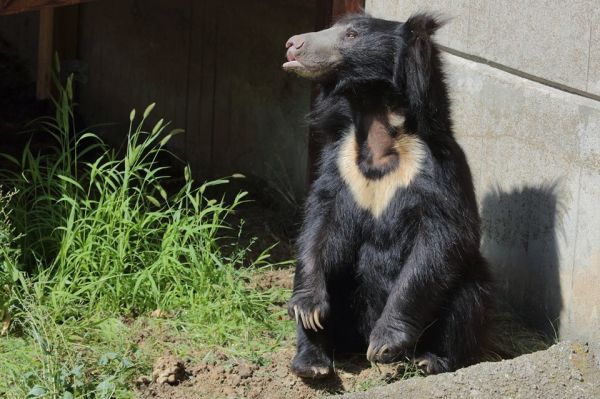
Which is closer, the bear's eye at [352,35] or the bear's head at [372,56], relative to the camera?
the bear's head at [372,56]

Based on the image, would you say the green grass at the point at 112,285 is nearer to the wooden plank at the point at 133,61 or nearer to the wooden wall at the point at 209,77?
the wooden wall at the point at 209,77

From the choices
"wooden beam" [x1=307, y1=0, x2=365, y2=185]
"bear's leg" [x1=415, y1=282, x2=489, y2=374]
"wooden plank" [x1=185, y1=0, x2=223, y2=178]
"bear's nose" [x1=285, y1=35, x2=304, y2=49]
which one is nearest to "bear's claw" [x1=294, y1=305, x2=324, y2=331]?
"bear's leg" [x1=415, y1=282, x2=489, y2=374]

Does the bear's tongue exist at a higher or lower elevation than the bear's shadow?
higher

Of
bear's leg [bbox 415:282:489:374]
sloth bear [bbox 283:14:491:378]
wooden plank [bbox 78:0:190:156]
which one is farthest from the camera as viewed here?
wooden plank [bbox 78:0:190:156]

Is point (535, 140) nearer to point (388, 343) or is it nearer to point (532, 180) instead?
point (532, 180)

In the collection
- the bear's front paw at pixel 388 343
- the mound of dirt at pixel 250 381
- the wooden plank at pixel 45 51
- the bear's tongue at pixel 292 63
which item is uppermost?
the bear's tongue at pixel 292 63

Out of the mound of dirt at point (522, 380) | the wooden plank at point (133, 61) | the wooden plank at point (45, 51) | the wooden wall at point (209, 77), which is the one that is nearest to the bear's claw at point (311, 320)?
the mound of dirt at point (522, 380)

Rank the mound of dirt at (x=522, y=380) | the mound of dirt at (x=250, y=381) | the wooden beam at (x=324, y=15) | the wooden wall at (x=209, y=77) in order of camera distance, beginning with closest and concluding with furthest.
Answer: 1. the mound of dirt at (x=522, y=380)
2. the mound of dirt at (x=250, y=381)
3. the wooden beam at (x=324, y=15)
4. the wooden wall at (x=209, y=77)

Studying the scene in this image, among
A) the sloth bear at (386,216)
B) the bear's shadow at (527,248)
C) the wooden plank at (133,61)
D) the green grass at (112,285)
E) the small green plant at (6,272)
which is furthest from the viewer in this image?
the wooden plank at (133,61)

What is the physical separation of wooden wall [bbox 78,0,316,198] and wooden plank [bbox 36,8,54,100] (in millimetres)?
467

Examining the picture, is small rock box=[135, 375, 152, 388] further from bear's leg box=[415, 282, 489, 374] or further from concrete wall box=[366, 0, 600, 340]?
concrete wall box=[366, 0, 600, 340]

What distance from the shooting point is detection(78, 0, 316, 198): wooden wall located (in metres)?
7.61

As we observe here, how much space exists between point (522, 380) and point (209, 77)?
4.51m

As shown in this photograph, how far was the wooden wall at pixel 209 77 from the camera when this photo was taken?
7.61m
